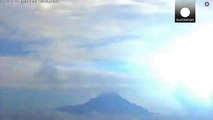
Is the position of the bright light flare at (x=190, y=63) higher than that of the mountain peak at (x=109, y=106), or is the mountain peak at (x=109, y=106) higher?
the bright light flare at (x=190, y=63)

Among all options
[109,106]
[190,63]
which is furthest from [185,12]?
[109,106]

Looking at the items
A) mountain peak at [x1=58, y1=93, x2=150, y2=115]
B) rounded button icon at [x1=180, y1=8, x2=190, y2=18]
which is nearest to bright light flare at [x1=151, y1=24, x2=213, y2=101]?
rounded button icon at [x1=180, y1=8, x2=190, y2=18]

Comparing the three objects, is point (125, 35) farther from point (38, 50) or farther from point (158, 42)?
point (38, 50)

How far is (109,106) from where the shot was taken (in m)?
1.92

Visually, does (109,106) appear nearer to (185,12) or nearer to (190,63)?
(190,63)

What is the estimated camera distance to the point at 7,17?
200cm

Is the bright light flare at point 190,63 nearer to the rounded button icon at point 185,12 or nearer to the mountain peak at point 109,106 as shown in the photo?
the rounded button icon at point 185,12

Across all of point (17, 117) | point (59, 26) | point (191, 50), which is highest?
point (59, 26)

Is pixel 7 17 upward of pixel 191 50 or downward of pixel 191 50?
upward

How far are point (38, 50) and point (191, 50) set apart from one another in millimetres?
735

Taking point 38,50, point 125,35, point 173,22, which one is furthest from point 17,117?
point 173,22

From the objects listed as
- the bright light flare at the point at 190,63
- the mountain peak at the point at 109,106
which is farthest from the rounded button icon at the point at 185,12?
the mountain peak at the point at 109,106

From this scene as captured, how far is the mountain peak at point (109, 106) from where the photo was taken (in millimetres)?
1911

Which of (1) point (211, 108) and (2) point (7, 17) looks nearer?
(1) point (211, 108)
